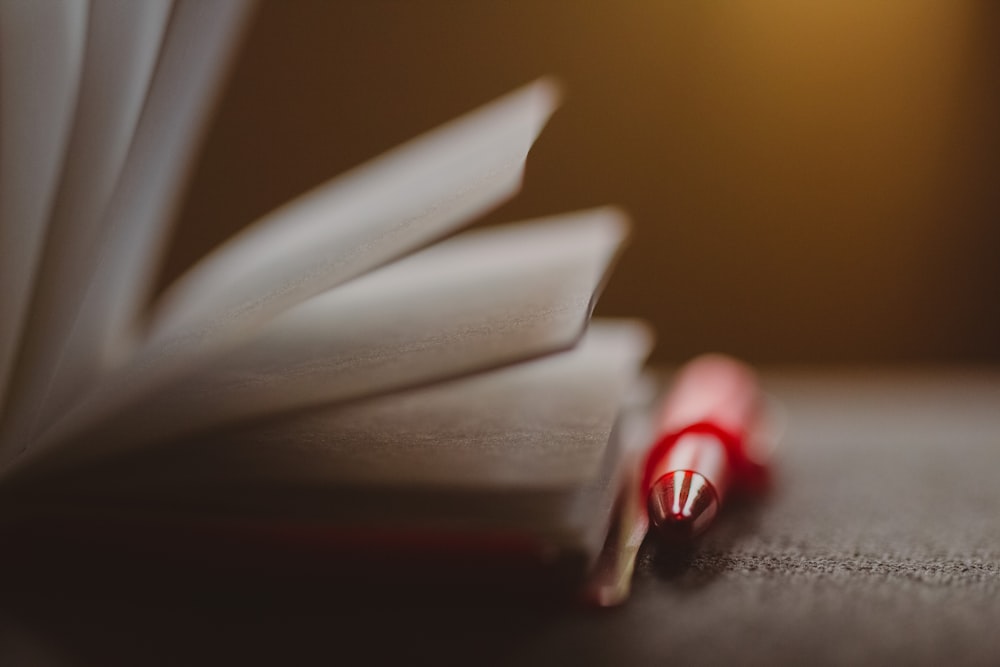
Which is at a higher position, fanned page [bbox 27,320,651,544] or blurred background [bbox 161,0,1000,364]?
fanned page [bbox 27,320,651,544]

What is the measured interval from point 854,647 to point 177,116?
0.87 feet

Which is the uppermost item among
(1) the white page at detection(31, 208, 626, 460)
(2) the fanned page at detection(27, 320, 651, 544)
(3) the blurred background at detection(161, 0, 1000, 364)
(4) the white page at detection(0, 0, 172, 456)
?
(4) the white page at detection(0, 0, 172, 456)

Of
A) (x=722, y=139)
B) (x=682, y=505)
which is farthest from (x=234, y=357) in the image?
(x=722, y=139)

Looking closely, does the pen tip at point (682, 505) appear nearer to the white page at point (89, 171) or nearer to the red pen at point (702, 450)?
the red pen at point (702, 450)

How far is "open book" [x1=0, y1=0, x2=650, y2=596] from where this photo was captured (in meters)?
0.26

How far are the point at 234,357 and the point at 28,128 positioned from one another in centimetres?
9

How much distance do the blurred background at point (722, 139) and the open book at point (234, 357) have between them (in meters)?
0.51

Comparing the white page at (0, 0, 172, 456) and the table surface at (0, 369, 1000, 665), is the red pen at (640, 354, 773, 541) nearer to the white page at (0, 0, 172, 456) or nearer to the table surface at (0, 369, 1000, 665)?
the table surface at (0, 369, 1000, 665)

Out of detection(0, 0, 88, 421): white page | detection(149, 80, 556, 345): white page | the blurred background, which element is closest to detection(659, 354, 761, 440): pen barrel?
detection(149, 80, 556, 345): white page

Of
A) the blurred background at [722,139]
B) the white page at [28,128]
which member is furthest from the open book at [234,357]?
the blurred background at [722,139]

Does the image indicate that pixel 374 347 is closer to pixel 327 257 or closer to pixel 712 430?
pixel 327 257

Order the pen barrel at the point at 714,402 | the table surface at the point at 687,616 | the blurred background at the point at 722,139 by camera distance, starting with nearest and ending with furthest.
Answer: the table surface at the point at 687,616
the pen barrel at the point at 714,402
the blurred background at the point at 722,139

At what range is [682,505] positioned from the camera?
11.1 inches

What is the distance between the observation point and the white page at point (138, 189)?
0.98ft
